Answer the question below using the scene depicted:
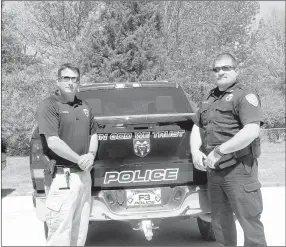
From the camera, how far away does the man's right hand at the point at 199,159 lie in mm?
3957

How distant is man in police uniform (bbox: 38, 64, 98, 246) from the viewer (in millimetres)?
3785


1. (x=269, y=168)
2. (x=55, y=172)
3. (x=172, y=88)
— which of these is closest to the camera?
(x=55, y=172)

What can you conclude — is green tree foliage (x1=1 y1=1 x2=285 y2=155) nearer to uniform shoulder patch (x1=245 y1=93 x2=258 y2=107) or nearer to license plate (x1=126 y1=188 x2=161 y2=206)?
license plate (x1=126 y1=188 x2=161 y2=206)

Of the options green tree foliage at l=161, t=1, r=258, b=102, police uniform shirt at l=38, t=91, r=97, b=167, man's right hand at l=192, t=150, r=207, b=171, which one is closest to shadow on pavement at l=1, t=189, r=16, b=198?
police uniform shirt at l=38, t=91, r=97, b=167

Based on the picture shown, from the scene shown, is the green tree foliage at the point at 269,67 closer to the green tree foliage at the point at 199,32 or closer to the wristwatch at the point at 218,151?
the green tree foliage at the point at 199,32

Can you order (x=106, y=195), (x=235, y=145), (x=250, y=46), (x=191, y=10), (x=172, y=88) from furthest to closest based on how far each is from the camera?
(x=250, y=46) < (x=191, y=10) < (x=172, y=88) < (x=106, y=195) < (x=235, y=145)

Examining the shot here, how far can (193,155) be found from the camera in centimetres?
406

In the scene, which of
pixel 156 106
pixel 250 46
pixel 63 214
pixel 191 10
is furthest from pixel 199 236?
pixel 250 46

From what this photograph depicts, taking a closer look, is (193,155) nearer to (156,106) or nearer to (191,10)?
(156,106)

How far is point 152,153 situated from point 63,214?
3.24 ft

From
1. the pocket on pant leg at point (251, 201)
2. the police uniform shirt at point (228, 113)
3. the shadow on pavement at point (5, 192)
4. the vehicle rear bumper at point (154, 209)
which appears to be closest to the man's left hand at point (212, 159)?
the police uniform shirt at point (228, 113)

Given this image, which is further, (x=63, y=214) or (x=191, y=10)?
(x=191, y=10)

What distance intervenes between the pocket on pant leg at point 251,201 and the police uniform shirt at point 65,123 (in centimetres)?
136

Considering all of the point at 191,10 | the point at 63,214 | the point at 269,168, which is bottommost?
the point at 269,168
